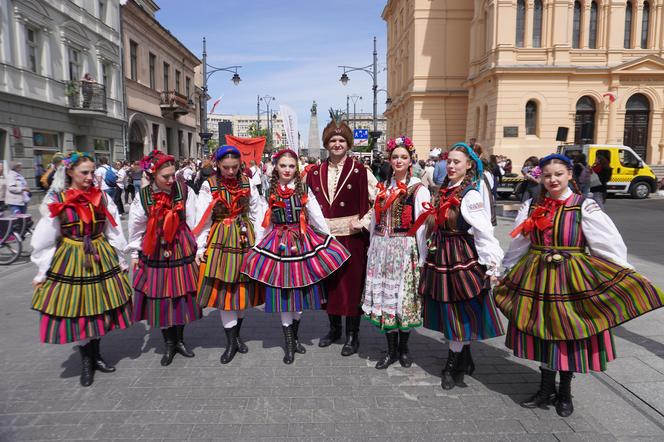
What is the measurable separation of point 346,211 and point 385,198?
21.8 inches

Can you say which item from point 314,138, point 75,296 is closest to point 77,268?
point 75,296

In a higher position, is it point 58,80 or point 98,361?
point 58,80

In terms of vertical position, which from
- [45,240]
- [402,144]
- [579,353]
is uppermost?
[402,144]

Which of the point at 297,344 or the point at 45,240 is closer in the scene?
the point at 45,240

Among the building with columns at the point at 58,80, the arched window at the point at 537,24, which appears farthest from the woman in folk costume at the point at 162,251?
the arched window at the point at 537,24

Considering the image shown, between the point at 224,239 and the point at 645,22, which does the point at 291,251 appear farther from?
the point at 645,22

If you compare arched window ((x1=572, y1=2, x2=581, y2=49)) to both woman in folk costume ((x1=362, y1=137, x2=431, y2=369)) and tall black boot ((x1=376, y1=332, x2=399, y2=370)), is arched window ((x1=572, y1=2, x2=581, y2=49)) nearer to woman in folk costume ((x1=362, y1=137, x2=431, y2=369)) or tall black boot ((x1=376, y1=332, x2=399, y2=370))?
woman in folk costume ((x1=362, y1=137, x2=431, y2=369))

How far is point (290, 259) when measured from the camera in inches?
159

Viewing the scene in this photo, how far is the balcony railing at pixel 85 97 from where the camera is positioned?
19.8m

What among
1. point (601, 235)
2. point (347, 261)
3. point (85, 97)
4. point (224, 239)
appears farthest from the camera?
point (85, 97)

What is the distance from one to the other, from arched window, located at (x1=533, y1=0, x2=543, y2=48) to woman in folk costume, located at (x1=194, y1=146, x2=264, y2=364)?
84.7 ft

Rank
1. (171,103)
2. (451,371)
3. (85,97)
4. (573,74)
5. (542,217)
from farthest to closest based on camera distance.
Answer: (171,103)
(573,74)
(85,97)
(451,371)
(542,217)

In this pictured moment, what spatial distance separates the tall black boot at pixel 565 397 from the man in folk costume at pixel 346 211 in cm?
179

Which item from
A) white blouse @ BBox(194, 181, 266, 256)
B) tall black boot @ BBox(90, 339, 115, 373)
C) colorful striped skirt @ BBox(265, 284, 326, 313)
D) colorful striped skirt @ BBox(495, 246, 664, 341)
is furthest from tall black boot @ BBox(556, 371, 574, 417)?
tall black boot @ BBox(90, 339, 115, 373)
